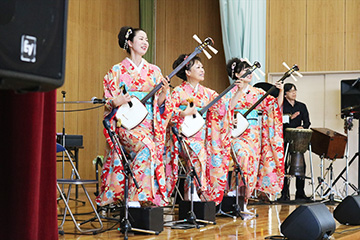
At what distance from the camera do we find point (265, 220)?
5.01m

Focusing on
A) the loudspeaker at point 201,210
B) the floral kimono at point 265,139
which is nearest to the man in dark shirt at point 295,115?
the floral kimono at point 265,139

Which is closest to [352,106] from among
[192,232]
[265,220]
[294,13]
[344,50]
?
[344,50]

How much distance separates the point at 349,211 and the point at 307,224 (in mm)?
1231

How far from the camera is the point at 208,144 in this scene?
5.22m

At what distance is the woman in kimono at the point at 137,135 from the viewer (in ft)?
13.0

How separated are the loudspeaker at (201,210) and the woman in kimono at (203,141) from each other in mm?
211

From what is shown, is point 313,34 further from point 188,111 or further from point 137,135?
point 137,135

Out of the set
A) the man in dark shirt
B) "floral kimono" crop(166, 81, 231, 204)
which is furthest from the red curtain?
the man in dark shirt

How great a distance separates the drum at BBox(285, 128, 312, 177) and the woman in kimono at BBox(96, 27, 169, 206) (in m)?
3.27

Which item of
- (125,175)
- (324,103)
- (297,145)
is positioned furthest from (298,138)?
(125,175)

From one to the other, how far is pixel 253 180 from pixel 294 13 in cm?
385

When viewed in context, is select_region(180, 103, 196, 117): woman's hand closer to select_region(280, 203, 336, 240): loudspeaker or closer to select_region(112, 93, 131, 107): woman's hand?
select_region(112, 93, 131, 107): woman's hand

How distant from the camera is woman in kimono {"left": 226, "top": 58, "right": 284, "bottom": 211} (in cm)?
569

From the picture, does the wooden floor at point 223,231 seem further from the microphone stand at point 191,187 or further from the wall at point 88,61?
the wall at point 88,61
